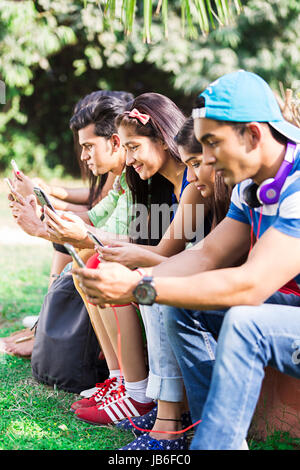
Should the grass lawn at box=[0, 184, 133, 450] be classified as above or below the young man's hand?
below

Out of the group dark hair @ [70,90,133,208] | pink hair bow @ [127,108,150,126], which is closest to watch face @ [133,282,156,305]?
pink hair bow @ [127,108,150,126]

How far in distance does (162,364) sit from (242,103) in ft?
3.62

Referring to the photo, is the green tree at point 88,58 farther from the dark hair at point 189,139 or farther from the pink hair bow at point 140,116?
the dark hair at point 189,139

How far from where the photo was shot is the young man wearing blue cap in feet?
6.09

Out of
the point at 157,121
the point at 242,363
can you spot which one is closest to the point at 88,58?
the point at 157,121

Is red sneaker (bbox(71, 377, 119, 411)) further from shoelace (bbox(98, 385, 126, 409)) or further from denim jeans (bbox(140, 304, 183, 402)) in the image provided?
denim jeans (bbox(140, 304, 183, 402))

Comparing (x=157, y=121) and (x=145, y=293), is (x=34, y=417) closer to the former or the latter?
(x=145, y=293)

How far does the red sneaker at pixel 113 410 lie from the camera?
2760mm

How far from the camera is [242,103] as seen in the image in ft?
6.45

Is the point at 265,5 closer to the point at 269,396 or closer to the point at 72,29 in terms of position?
the point at 72,29

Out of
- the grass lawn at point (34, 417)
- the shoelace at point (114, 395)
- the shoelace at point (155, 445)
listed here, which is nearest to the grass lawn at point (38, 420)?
the grass lawn at point (34, 417)

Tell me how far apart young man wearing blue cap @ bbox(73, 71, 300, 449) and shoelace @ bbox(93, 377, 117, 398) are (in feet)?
3.36

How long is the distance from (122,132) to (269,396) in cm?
150
